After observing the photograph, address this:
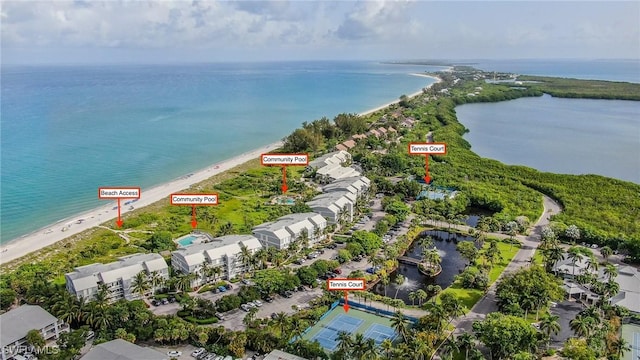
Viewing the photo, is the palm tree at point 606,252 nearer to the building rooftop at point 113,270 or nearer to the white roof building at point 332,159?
the white roof building at point 332,159

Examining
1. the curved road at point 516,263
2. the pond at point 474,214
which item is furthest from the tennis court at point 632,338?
the pond at point 474,214

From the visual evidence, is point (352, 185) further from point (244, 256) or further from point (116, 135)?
point (116, 135)

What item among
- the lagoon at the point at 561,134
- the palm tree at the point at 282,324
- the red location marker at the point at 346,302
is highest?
the lagoon at the point at 561,134

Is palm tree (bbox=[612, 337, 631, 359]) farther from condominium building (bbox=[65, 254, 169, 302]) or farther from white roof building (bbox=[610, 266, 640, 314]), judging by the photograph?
condominium building (bbox=[65, 254, 169, 302])

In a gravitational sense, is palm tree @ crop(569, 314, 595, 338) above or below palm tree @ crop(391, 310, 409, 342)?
above

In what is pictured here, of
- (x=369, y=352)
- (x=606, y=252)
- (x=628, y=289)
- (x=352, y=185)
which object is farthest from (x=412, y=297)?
(x=352, y=185)

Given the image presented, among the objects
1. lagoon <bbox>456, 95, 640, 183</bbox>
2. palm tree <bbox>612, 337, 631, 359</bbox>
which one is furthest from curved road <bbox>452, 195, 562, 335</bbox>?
lagoon <bbox>456, 95, 640, 183</bbox>

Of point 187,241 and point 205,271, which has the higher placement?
point 205,271
